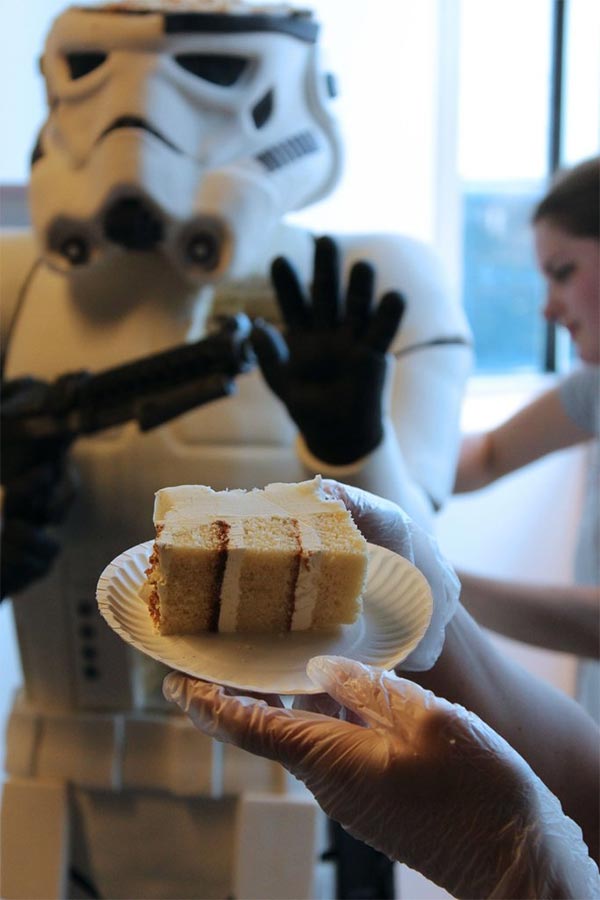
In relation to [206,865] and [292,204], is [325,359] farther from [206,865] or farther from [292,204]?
[206,865]

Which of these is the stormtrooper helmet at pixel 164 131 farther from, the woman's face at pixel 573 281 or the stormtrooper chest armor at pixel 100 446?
the woman's face at pixel 573 281

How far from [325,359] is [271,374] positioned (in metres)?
0.04

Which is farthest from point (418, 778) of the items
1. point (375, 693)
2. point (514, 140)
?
point (514, 140)

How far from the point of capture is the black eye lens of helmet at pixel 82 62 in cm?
72

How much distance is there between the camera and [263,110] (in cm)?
76

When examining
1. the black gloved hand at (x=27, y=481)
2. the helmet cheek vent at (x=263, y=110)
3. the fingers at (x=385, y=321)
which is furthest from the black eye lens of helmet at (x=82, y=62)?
the fingers at (x=385, y=321)

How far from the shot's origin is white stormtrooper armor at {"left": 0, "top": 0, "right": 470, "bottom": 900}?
27.8 inches

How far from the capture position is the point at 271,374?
571mm

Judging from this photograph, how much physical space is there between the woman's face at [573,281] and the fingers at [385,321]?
1.19 ft

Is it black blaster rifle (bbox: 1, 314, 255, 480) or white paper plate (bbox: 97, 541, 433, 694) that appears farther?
black blaster rifle (bbox: 1, 314, 255, 480)

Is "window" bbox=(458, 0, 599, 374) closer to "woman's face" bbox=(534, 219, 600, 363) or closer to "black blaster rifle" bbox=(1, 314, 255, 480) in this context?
"woman's face" bbox=(534, 219, 600, 363)

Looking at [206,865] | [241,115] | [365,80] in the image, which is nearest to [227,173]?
[241,115]

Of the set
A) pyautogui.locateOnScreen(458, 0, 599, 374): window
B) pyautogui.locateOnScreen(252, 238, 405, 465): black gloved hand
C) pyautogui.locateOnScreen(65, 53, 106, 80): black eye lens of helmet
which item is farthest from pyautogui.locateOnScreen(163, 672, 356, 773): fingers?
pyautogui.locateOnScreen(458, 0, 599, 374): window

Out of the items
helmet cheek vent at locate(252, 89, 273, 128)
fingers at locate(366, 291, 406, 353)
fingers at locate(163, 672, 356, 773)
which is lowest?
fingers at locate(163, 672, 356, 773)
